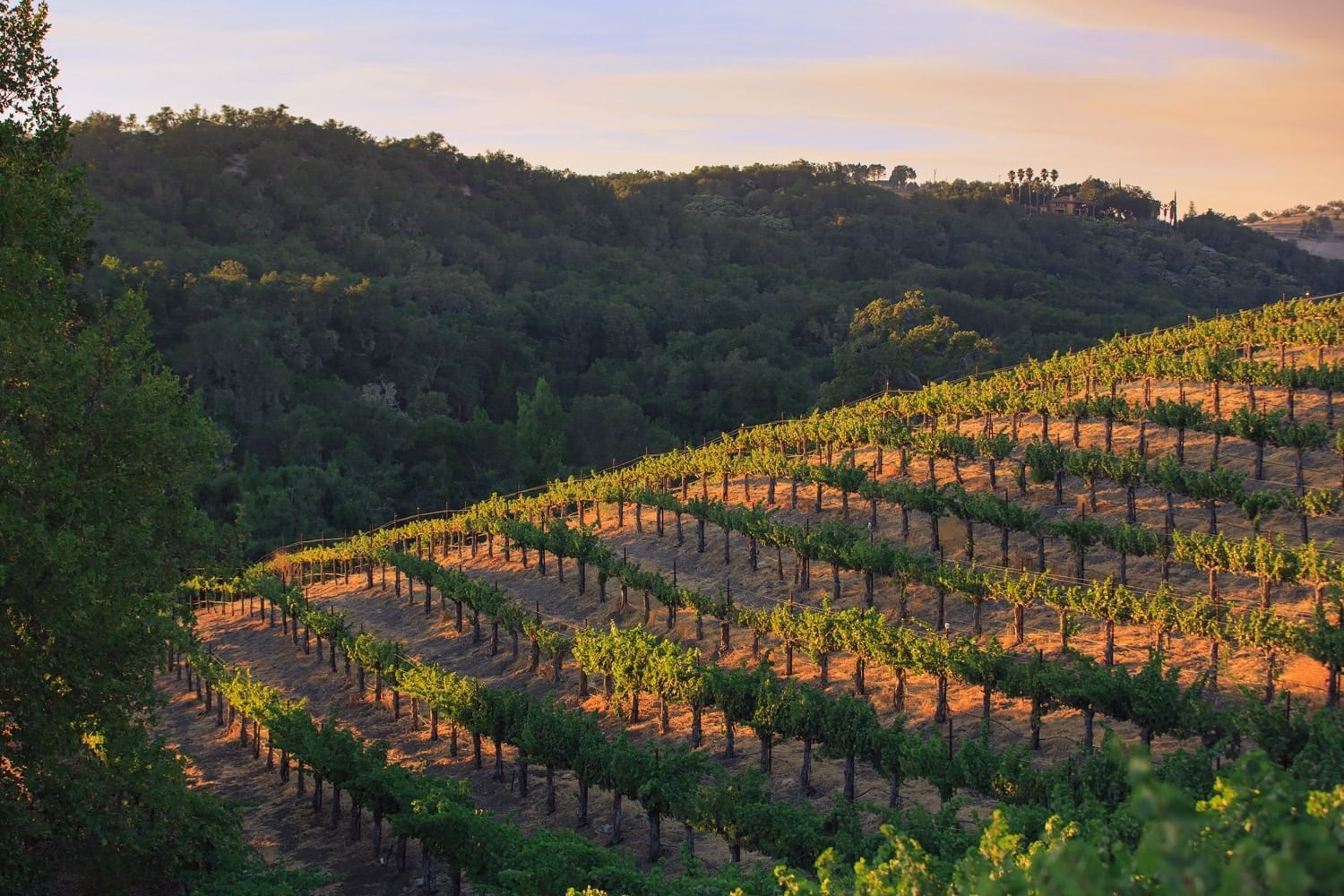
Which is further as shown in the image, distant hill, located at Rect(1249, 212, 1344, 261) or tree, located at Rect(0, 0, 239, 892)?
distant hill, located at Rect(1249, 212, 1344, 261)

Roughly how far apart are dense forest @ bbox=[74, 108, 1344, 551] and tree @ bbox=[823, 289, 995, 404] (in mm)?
194

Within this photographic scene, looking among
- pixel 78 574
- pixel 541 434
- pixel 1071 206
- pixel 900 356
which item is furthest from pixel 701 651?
pixel 1071 206

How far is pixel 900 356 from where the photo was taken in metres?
55.3

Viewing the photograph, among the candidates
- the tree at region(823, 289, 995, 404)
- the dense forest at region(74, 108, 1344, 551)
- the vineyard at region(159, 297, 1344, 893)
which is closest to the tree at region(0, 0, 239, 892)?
the vineyard at region(159, 297, 1344, 893)

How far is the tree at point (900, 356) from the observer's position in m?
55.2

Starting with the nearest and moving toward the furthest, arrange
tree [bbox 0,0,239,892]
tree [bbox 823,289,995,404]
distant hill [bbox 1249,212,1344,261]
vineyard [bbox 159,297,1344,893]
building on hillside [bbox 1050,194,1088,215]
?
1. vineyard [bbox 159,297,1344,893]
2. tree [bbox 0,0,239,892]
3. tree [bbox 823,289,995,404]
4. distant hill [bbox 1249,212,1344,261]
5. building on hillside [bbox 1050,194,1088,215]

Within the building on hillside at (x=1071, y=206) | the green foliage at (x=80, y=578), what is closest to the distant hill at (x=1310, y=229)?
the building on hillside at (x=1071, y=206)

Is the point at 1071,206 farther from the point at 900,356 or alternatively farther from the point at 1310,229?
the point at 900,356

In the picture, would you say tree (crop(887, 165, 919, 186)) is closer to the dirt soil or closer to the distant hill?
the distant hill

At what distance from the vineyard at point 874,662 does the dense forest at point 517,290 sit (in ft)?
62.9

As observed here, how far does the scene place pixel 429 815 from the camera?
14570 mm

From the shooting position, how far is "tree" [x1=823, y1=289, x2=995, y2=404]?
55188mm

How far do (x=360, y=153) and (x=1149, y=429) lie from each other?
77785 mm

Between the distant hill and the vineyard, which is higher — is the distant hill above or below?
above
